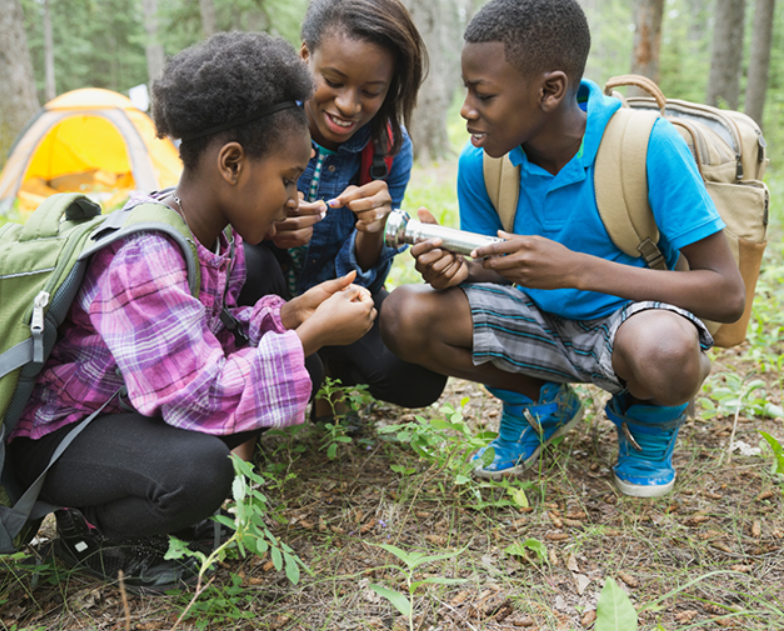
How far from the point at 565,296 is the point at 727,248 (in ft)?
1.64

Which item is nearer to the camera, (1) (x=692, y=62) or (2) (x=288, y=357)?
(2) (x=288, y=357)

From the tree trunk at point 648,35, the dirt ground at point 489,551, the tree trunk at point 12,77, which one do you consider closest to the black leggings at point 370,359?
the dirt ground at point 489,551

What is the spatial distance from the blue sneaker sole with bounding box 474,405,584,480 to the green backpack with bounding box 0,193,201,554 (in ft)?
3.70

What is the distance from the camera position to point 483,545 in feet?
5.72

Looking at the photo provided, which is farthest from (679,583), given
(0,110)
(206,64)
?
(0,110)

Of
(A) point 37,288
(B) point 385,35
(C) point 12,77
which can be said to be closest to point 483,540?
(A) point 37,288

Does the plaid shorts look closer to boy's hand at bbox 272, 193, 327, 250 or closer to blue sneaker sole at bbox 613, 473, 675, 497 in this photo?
blue sneaker sole at bbox 613, 473, 675, 497

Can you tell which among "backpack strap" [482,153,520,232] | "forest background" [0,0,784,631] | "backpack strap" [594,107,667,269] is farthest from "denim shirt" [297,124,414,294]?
"backpack strap" [594,107,667,269]

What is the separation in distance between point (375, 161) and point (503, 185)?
50 centimetres

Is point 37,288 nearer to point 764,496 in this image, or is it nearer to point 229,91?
point 229,91

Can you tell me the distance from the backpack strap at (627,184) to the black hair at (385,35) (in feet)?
2.32

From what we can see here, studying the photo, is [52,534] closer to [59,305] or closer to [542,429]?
[59,305]

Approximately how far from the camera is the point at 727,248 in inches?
71.0

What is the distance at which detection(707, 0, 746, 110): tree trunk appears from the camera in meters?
8.23
